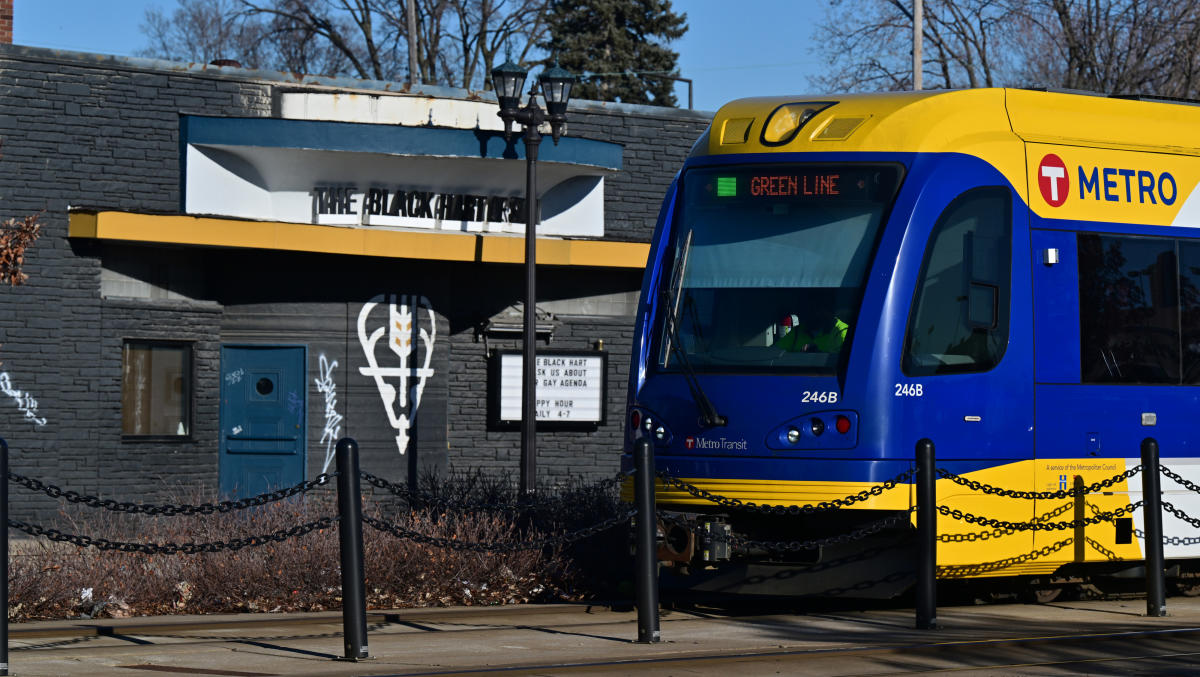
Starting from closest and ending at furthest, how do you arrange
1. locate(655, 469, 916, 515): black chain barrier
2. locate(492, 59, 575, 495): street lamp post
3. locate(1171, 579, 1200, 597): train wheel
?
locate(655, 469, 916, 515): black chain barrier
locate(1171, 579, 1200, 597): train wheel
locate(492, 59, 575, 495): street lamp post

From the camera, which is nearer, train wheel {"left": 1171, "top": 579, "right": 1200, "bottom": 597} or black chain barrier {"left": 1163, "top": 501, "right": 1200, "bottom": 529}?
black chain barrier {"left": 1163, "top": 501, "right": 1200, "bottom": 529}

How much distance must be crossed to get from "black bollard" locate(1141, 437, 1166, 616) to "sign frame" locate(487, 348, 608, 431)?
9695 millimetres

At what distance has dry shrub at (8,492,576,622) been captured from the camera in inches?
468

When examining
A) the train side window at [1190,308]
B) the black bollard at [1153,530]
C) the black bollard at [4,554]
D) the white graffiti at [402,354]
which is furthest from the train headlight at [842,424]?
the white graffiti at [402,354]

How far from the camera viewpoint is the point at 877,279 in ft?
36.5

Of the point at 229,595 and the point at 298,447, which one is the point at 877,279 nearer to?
the point at 229,595

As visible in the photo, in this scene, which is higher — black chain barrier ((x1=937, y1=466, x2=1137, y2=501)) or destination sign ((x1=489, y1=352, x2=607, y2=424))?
destination sign ((x1=489, y1=352, x2=607, y2=424))

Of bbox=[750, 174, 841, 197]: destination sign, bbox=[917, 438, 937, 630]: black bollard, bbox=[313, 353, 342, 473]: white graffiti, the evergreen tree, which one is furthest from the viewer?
the evergreen tree

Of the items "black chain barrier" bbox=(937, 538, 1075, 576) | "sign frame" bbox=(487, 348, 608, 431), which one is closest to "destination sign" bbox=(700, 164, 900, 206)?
"black chain barrier" bbox=(937, 538, 1075, 576)

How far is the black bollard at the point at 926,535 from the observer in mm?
10867

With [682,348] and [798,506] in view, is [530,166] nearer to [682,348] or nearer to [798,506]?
A: [682,348]

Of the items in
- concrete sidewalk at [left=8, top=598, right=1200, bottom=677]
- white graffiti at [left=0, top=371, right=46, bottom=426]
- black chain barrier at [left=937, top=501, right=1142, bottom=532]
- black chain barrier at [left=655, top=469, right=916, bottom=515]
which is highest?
white graffiti at [left=0, top=371, right=46, bottom=426]

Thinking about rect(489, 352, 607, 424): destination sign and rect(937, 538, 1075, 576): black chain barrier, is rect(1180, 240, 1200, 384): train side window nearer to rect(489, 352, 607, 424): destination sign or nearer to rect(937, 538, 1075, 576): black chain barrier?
rect(937, 538, 1075, 576): black chain barrier

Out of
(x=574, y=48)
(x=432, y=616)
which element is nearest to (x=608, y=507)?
(x=432, y=616)
